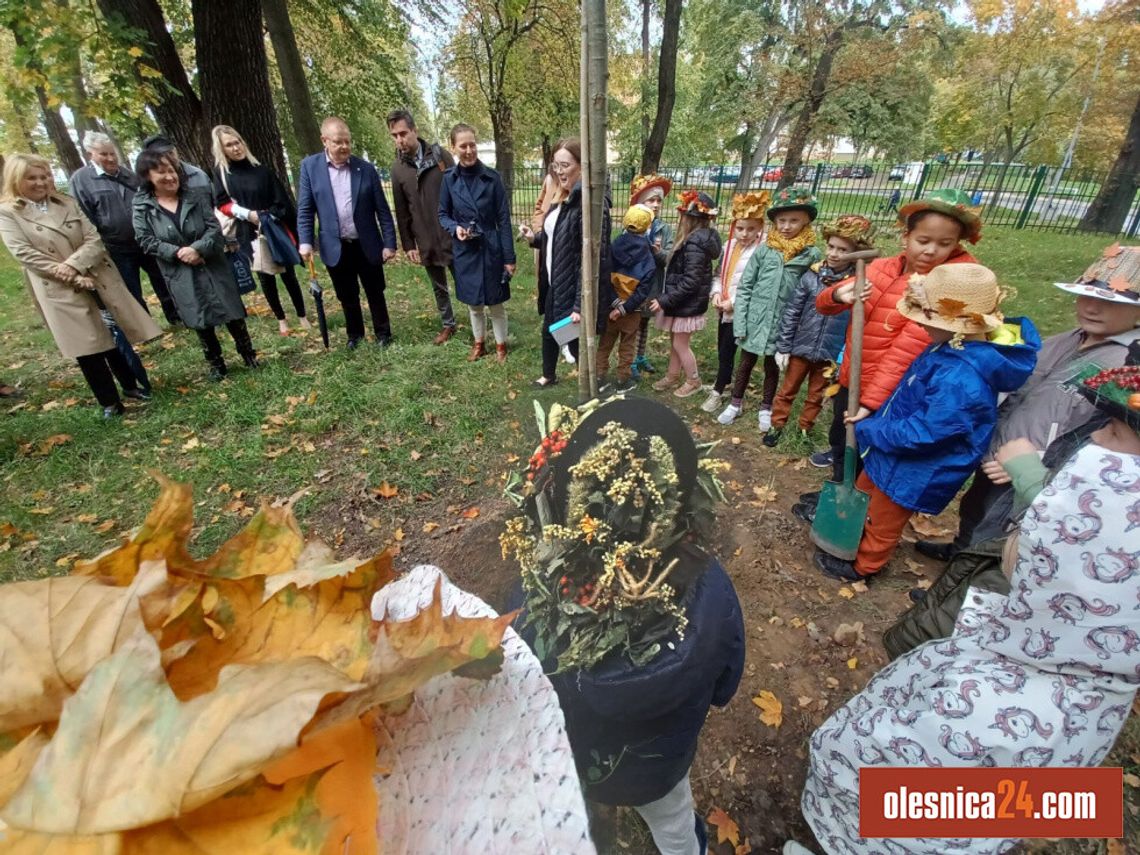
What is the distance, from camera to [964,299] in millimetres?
2352

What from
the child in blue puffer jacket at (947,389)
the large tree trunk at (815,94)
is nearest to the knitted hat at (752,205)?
the child in blue puffer jacket at (947,389)

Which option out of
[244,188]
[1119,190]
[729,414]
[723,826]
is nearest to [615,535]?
[723,826]

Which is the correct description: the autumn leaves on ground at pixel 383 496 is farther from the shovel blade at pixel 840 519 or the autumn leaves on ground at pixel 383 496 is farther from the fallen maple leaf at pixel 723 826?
the shovel blade at pixel 840 519

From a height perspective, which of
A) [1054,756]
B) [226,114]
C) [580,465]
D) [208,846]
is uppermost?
[226,114]

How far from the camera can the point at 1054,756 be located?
1.41 metres

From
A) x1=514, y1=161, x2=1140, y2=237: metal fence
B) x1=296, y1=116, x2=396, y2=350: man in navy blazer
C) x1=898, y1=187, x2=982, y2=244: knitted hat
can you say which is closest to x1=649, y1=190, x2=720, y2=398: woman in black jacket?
x1=898, y1=187, x2=982, y2=244: knitted hat

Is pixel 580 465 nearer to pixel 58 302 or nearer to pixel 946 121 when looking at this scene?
pixel 58 302

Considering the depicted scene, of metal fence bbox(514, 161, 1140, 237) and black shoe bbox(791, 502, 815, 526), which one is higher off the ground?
metal fence bbox(514, 161, 1140, 237)

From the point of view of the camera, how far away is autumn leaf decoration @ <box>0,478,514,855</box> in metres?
0.47

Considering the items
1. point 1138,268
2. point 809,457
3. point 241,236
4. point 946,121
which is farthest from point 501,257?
point 946,121

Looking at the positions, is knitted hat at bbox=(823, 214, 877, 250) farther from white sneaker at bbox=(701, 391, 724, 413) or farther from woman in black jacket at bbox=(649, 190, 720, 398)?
white sneaker at bbox=(701, 391, 724, 413)

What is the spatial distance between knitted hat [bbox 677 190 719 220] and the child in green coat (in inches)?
22.3

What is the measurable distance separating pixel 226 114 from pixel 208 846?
928cm

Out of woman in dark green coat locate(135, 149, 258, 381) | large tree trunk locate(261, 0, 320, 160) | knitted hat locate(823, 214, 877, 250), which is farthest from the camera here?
large tree trunk locate(261, 0, 320, 160)
